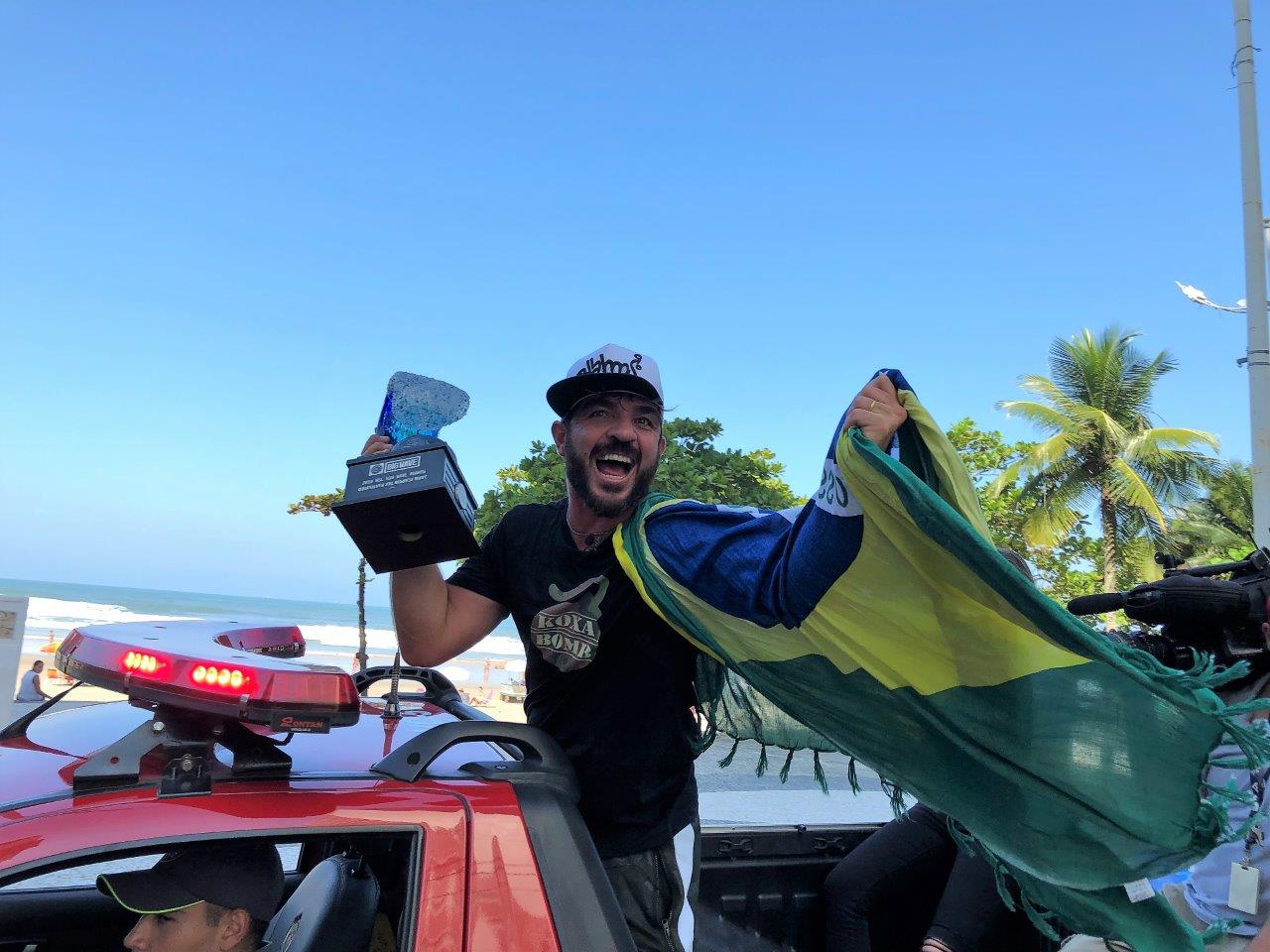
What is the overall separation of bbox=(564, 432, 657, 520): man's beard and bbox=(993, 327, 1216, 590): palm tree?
2309 centimetres

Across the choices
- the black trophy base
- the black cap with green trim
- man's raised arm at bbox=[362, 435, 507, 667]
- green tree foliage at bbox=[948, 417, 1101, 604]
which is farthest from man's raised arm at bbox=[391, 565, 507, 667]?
green tree foliage at bbox=[948, 417, 1101, 604]

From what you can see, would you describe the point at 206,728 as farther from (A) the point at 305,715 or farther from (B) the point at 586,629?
(B) the point at 586,629

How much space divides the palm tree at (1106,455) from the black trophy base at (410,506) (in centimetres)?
2343

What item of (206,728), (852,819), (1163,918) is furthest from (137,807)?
(852,819)

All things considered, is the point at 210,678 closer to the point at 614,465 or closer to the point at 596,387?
the point at 614,465

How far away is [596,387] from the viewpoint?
2311 mm

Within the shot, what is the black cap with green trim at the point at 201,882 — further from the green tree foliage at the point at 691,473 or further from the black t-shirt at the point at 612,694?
the green tree foliage at the point at 691,473

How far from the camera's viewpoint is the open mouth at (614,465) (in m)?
2.23

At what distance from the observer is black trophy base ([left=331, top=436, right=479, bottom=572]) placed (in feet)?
6.28

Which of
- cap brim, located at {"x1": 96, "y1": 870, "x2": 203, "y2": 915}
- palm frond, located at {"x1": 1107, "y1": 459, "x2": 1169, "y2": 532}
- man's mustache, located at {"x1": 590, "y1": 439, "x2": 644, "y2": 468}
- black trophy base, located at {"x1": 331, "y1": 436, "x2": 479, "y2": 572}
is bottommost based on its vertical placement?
cap brim, located at {"x1": 96, "y1": 870, "x2": 203, "y2": 915}

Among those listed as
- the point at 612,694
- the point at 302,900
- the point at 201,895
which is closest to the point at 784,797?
the point at 612,694

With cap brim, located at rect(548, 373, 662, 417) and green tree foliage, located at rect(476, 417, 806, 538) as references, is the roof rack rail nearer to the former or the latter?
cap brim, located at rect(548, 373, 662, 417)

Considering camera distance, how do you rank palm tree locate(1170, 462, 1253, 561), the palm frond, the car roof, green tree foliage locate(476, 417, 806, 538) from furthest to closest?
1. palm tree locate(1170, 462, 1253, 561)
2. the palm frond
3. green tree foliage locate(476, 417, 806, 538)
4. the car roof

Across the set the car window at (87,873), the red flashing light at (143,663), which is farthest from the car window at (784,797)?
the red flashing light at (143,663)
